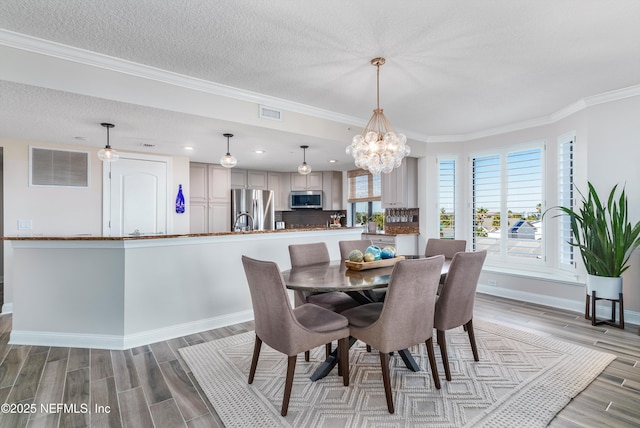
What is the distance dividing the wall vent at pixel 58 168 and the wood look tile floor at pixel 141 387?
6.23 feet

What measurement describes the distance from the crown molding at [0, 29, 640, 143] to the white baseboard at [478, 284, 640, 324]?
2379 millimetres

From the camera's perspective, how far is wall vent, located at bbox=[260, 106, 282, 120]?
136 inches

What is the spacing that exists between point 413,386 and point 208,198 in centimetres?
489

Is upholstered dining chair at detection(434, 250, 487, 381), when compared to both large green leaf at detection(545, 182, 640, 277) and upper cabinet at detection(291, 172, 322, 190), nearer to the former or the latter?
large green leaf at detection(545, 182, 640, 277)

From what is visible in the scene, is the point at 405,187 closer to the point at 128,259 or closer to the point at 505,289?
the point at 505,289

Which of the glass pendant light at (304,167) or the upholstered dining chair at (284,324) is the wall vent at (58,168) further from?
the upholstered dining chair at (284,324)

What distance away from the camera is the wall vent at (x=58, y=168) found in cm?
403

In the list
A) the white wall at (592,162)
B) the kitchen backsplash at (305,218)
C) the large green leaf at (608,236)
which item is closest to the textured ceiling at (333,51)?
the white wall at (592,162)

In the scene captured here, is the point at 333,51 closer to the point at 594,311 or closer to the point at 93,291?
the point at 93,291

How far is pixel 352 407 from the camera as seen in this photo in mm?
1992

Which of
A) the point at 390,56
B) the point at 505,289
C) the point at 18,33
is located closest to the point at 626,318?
the point at 505,289

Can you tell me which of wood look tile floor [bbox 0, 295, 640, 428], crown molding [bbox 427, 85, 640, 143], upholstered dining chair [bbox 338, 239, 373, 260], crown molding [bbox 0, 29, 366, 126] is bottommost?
wood look tile floor [bbox 0, 295, 640, 428]

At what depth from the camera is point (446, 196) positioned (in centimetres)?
539

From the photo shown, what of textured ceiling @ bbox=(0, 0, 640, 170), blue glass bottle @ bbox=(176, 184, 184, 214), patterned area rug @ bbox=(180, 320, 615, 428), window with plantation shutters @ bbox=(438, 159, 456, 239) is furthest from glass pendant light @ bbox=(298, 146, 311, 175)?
window with plantation shutters @ bbox=(438, 159, 456, 239)
